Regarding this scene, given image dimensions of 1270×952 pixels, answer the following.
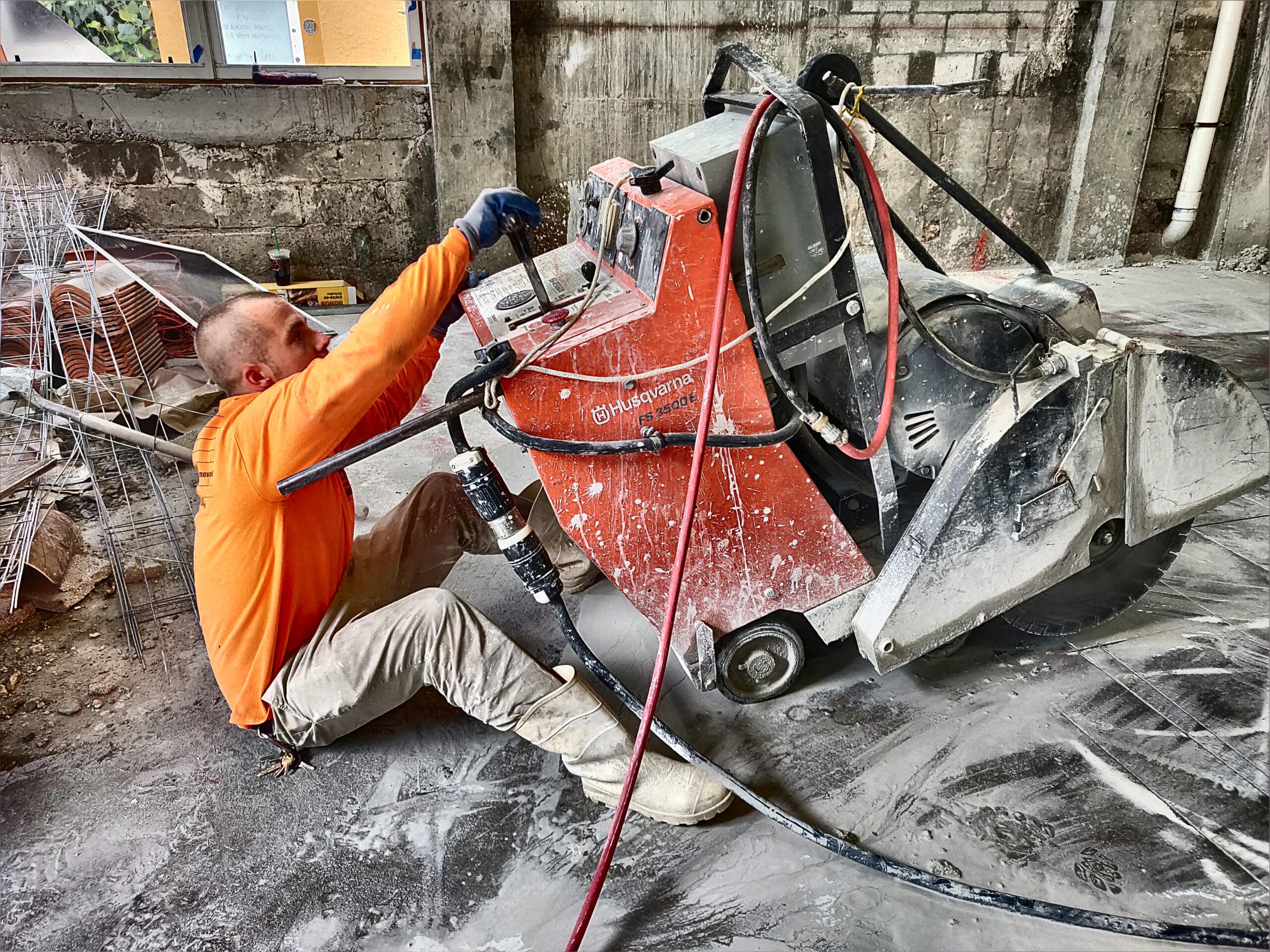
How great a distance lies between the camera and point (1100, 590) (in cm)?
213

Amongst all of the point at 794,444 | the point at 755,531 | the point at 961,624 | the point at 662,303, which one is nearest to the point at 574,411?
the point at 662,303

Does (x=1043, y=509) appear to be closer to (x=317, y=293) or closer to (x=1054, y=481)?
(x=1054, y=481)

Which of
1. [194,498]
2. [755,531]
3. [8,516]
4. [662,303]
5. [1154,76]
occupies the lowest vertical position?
[194,498]

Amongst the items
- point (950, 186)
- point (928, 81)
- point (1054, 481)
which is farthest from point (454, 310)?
point (928, 81)

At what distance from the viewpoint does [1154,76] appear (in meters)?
5.45

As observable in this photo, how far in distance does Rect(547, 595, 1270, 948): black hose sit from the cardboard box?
12.6ft

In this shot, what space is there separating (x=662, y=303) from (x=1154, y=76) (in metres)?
5.58

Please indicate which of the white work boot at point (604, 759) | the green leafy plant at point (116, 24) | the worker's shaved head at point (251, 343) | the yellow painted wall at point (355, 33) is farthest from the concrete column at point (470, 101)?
the white work boot at point (604, 759)

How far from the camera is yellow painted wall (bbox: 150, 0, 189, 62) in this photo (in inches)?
183

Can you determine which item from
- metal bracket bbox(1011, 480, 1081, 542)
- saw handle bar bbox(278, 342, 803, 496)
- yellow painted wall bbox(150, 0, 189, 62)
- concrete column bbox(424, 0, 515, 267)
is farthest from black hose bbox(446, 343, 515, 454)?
yellow painted wall bbox(150, 0, 189, 62)

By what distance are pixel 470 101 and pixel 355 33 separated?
878mm

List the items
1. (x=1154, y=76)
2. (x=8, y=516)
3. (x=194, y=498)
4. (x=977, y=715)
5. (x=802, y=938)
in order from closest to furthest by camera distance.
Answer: (x=802, y=938) → (x=977, y=715) → (x=8, y=516) → (x=194, y=498) → (x=1154, y=76)

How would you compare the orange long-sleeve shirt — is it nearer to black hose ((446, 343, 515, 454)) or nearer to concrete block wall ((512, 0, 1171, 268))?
black hose ((446, 343, 515, 454))

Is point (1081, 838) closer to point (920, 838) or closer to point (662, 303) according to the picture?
point (920, 838)
